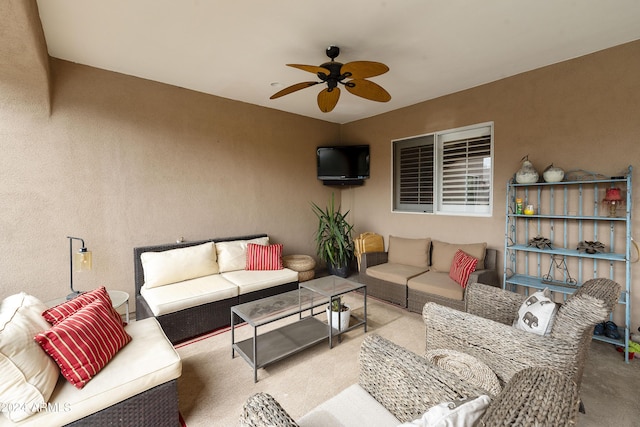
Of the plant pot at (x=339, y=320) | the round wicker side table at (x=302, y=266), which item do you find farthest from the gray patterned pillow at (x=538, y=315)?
the round wicker side table at (x=302, y=266)

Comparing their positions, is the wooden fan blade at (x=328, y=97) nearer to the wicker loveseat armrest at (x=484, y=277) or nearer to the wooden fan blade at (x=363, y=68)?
the wooden fan blade at (x=363, y=68)

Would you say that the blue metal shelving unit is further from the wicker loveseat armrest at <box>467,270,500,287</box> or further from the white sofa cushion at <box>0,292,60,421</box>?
the white sofa cushion at <box>0,292,60,421</box>

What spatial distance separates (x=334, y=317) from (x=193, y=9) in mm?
2892

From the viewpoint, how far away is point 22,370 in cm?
135

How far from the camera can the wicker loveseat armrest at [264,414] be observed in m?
1.05

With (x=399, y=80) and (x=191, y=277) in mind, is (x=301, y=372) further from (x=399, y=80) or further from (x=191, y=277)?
(x=399, y=80)

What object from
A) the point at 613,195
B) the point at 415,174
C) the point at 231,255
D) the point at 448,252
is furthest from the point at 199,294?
the point at 613,195

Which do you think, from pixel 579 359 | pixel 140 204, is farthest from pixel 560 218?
pixel 140 204

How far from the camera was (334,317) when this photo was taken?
287 cm

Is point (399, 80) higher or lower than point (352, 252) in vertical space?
higher

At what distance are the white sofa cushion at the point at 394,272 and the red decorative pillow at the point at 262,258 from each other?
1.28m

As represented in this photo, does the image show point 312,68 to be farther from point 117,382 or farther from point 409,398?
point 117,382

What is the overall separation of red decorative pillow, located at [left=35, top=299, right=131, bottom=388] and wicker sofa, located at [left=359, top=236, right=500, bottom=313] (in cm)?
289

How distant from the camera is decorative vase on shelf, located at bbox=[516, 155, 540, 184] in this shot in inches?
121
